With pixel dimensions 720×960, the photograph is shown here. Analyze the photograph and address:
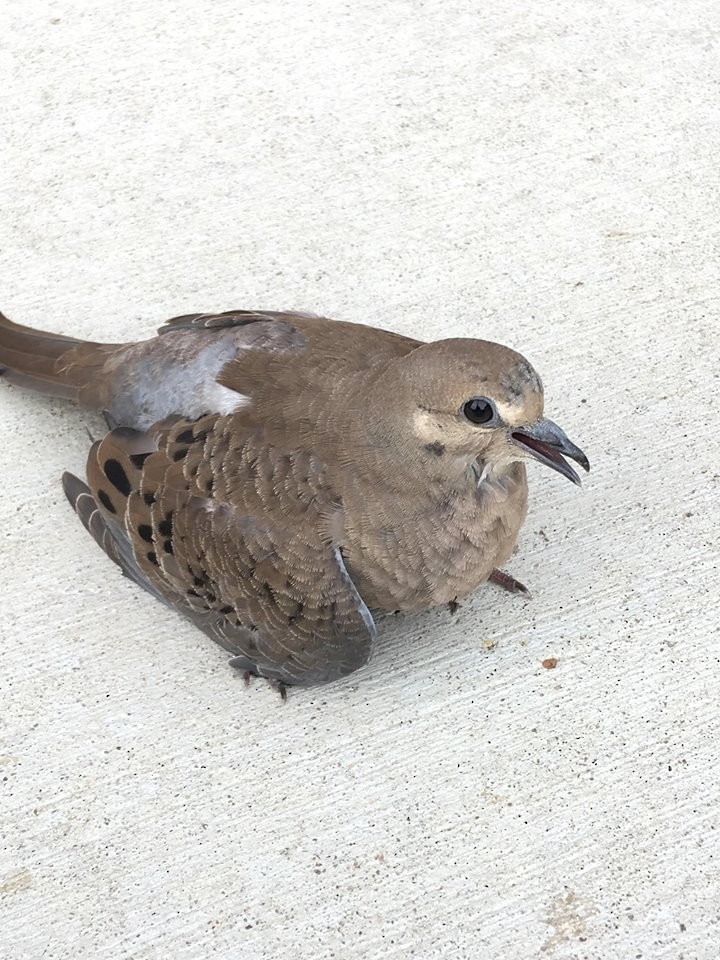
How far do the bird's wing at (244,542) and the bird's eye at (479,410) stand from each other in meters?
0.34

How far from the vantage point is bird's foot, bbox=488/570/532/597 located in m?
2.66

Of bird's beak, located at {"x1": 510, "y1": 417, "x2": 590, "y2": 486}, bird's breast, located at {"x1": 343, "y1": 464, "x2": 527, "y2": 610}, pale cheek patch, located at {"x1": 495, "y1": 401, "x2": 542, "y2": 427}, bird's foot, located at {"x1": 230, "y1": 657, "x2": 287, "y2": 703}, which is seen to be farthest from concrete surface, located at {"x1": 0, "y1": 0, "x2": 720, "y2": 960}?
pale cheek patch, located at {"x1": 495, "y1": 401, "x2": 542, "y2": 427}

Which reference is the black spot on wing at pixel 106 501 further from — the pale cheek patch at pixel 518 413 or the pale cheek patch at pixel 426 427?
the pale cheek patch at pixel 518 413

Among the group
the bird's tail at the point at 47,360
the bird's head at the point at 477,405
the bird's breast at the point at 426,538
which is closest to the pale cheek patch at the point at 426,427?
the bird's head at the point at 477,405

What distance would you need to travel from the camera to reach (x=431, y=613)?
105 inches

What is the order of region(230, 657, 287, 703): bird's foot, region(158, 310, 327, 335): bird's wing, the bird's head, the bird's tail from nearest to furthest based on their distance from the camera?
the bird's head < region(230, 657, 287, 703): bird's foot < region(158, 310, 327, 335): bird's wing < the bird's tail

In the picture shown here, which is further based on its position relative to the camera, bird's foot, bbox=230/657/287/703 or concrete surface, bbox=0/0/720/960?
bird's foot, bbox=230/657/287/703

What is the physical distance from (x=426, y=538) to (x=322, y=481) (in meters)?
0.25

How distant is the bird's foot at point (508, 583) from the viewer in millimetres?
2662

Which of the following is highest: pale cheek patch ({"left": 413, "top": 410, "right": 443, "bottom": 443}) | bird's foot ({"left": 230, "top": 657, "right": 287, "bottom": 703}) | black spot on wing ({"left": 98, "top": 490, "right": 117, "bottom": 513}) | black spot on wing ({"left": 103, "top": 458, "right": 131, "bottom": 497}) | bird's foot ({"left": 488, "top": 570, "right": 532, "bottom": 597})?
pale cheek patch ({"left": 413, "top": 410, "right": 443, "bottom": 443})

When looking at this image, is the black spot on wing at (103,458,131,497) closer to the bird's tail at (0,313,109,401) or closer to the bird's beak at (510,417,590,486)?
the bird's tail at (0,313,109,401)

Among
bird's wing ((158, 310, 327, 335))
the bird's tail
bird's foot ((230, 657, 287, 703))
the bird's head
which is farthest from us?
the bird's tail

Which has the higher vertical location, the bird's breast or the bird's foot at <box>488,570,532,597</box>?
the bird's breast

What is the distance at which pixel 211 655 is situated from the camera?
2.59 m
